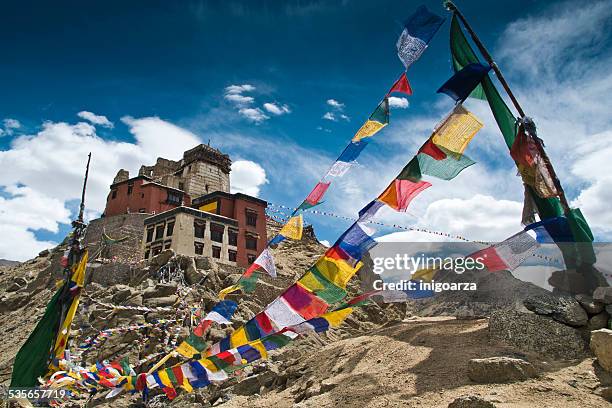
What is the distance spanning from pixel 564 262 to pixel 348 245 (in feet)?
15.8

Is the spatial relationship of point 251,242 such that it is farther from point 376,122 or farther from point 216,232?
point 376,122

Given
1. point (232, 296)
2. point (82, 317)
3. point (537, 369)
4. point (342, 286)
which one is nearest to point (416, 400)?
point (537, 369)

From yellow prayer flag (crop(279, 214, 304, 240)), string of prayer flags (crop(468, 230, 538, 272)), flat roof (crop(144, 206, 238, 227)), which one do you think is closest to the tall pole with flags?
yellow prayer flag (crop(279, 214, 304, 240))

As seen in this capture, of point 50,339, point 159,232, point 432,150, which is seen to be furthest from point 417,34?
point 159,232

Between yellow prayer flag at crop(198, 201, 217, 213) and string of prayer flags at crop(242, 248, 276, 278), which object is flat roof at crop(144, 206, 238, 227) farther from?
string of prayer flags at crop(242, 248, 276, 278)

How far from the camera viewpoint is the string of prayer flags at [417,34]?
11.4m

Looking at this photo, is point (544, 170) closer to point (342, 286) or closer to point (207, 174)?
point (342, 286)

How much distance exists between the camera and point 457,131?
10234 mm

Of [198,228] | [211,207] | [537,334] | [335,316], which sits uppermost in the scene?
[211,207]

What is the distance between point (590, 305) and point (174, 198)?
45.4 metres

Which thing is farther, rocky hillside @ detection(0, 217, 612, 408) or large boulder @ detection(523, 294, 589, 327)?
large boulder @ detection(523, 294, 589, 327)

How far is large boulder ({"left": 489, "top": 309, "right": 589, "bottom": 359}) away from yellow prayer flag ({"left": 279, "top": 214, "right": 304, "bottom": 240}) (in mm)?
5087

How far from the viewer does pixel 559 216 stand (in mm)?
10227

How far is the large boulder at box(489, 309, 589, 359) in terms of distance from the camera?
8.26 metres
